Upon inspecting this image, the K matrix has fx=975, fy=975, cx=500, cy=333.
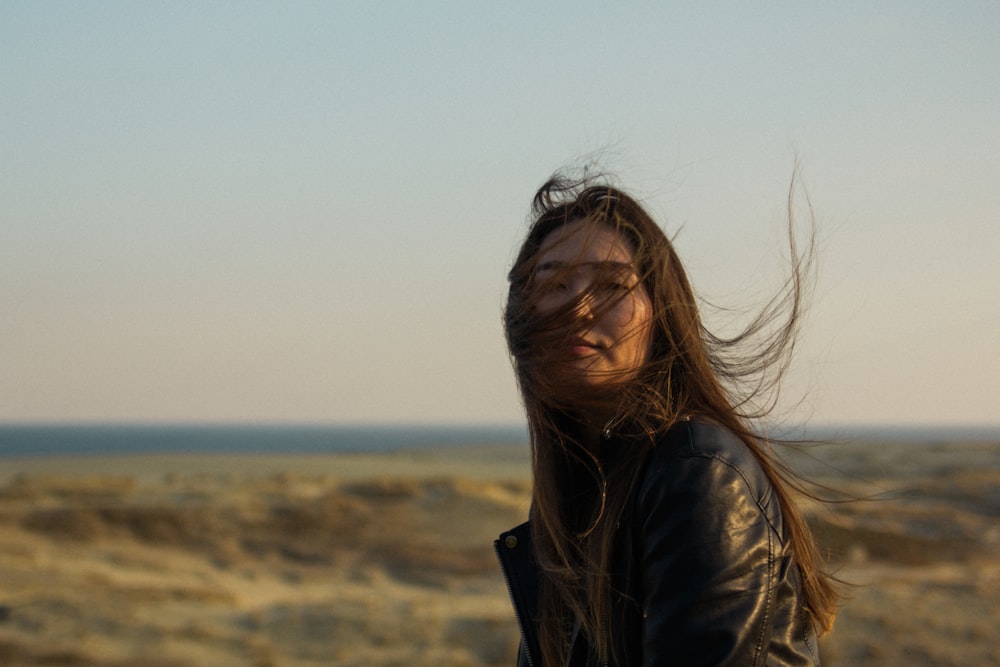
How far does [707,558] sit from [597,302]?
703 millimetres

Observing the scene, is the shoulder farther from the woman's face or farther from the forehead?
the forehead

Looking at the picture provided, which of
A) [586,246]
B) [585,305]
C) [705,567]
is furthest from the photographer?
[586,246]

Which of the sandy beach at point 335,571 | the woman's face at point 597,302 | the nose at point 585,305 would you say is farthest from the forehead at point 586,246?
the sandy beach at point 335,571

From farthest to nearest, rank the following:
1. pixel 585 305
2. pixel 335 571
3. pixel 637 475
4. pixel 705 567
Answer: pixel 335 571
pixel 585 305
pixel 637 475
pixel 705 567

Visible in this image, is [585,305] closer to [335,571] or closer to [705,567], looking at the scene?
[705,567]

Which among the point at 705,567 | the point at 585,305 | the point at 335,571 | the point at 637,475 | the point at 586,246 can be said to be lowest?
the point at 335,571

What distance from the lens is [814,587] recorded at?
2199mm

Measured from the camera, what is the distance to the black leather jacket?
1814 millimetres

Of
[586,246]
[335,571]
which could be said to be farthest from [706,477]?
[335,571]

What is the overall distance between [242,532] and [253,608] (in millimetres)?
5119

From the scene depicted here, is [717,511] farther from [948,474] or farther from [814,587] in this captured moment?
[948,474]

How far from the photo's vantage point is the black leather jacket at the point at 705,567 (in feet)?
5.95

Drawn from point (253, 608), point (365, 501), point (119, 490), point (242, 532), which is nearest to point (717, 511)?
point (253, 608)

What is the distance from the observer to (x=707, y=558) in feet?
6.00
